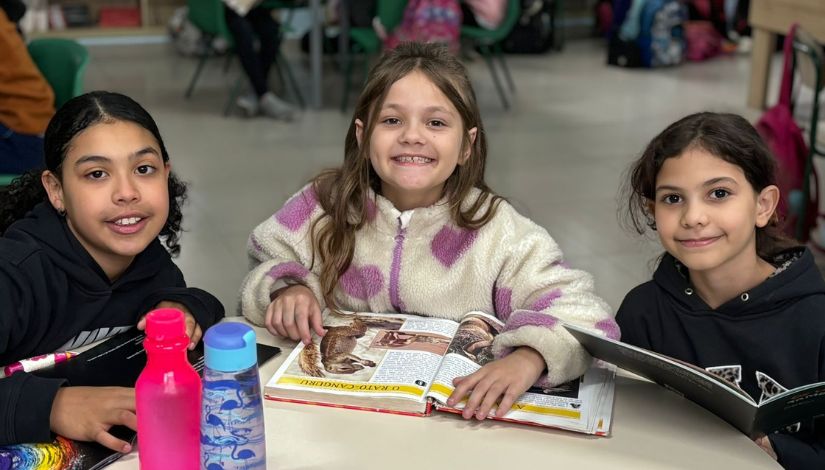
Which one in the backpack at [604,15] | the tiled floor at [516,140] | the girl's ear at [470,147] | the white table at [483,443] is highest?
the girl's ear at [470,147]

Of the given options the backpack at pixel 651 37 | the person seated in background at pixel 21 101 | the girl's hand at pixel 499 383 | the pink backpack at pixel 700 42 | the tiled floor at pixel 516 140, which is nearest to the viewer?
A: the girl's hand at pixel 499 383

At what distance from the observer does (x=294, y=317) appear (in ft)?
4.74

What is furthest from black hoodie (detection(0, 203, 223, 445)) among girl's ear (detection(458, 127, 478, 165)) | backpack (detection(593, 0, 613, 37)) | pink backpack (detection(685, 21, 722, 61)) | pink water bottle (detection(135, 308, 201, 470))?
backpack (detection(593, 0, 613, 37))

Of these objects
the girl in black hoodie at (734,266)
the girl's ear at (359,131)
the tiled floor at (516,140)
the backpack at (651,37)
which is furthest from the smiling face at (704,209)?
Result: the backpack at (651,37)

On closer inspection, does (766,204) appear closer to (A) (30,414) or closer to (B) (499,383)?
(B) (499,383)

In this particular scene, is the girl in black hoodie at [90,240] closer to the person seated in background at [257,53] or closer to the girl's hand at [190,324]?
the girl's hand at [190,324]

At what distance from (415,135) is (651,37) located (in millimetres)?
5403

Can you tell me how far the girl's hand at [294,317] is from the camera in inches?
56.3

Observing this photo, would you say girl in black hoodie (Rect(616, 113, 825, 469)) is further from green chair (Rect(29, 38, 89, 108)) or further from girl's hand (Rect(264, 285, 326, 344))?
green chair (Rect(29, 38, 89, 108))

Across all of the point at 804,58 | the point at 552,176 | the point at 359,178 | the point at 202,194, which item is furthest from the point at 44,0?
the point at 359,178

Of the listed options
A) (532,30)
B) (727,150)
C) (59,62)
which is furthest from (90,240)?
(532,30)

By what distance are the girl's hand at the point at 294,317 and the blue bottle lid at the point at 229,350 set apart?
49 centimetres

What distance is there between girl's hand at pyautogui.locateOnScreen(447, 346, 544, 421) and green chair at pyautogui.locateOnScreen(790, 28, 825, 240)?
2.08 metres

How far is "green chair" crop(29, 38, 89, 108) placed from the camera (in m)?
2.84
